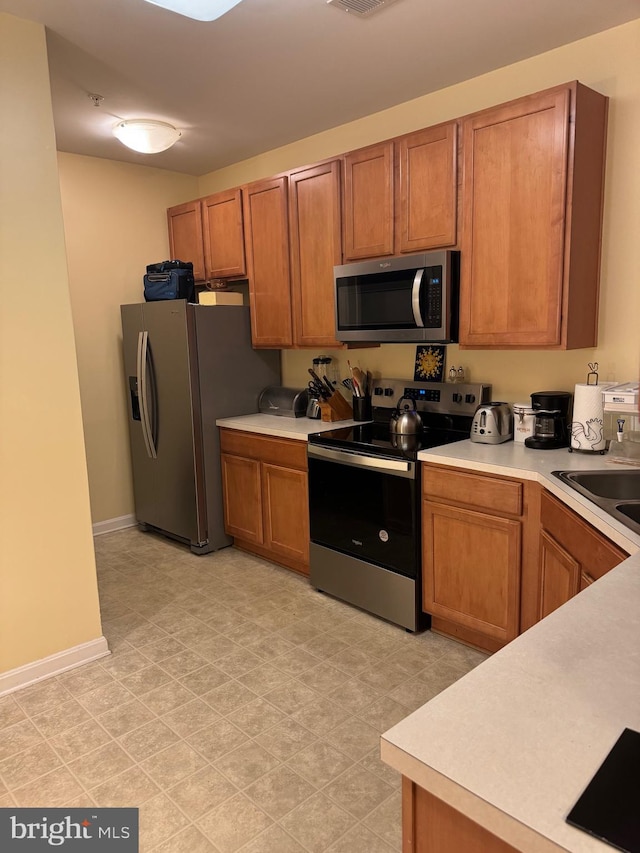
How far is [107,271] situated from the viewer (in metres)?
4.36

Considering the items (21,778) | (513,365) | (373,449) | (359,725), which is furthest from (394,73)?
(21,778)

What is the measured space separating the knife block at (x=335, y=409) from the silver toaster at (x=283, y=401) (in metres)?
0.22

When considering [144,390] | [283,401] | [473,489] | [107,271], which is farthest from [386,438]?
[107,271]

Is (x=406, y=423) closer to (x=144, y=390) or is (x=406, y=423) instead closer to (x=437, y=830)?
(x=144, y=390)

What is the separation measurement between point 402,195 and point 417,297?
553 millimetres

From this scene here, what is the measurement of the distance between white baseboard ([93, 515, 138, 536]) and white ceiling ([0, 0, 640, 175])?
2648mm

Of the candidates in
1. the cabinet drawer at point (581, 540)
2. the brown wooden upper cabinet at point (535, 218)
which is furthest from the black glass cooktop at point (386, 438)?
the cabinet drawer at point (581, 540)

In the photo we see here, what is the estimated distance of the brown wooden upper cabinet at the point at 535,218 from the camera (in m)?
2.42

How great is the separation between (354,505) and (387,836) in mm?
1527

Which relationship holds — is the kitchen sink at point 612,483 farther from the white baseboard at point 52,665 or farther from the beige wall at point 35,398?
the white baseboard at point 52,665

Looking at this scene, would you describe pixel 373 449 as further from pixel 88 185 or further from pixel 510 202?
pixel 88 185

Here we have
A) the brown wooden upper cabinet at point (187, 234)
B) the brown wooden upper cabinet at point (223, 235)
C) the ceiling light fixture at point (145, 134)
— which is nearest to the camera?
the ceiling light fixture at point (145, 134)

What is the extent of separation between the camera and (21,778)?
6.62ft

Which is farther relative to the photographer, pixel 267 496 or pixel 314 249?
pixel 267 496
